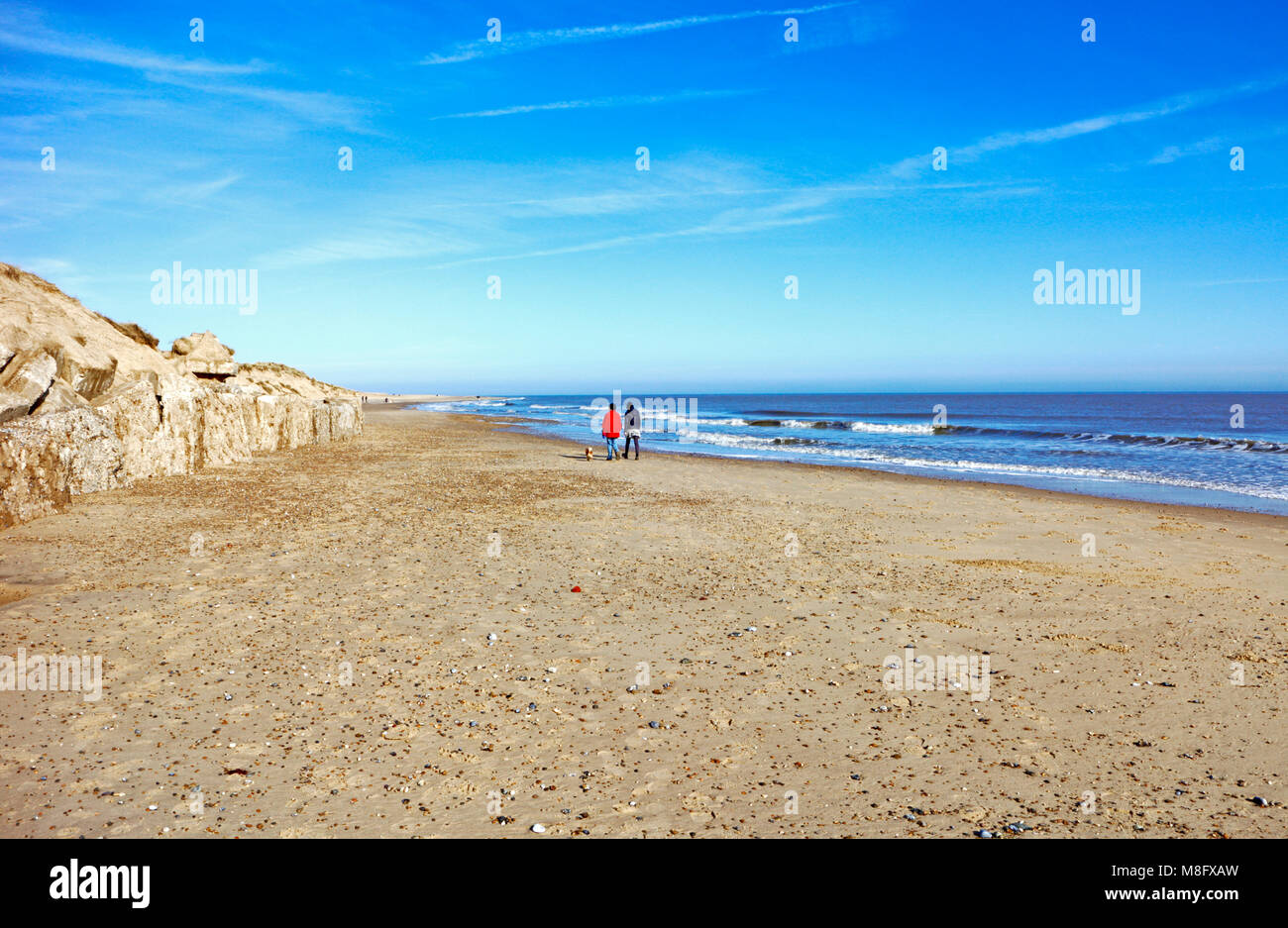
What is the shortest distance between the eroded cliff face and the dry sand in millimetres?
985

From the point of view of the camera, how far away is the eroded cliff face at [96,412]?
444 inches

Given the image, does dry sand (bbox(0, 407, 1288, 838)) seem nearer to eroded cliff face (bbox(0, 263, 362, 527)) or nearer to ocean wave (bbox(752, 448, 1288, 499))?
eroded cliff face (bbox(0, 263, 362, 527))

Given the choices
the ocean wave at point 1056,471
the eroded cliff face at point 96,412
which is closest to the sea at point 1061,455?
the ocean wave at point 1056,471

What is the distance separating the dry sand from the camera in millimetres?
4160

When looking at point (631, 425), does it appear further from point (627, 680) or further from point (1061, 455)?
point (627, 680)

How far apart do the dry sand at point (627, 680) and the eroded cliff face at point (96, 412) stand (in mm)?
985

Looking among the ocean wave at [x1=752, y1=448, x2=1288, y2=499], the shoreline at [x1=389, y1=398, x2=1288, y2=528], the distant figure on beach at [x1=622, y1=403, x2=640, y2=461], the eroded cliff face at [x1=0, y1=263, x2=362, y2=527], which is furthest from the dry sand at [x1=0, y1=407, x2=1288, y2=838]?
the distant figure on beach at [x1=622, y1=403, x2=640, y2=461]

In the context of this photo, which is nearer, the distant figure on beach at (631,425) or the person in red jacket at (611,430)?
the person in red jacket at (611,430)

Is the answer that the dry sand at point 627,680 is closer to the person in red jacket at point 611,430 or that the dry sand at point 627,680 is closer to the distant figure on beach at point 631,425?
the person in red jacket at point 611,430

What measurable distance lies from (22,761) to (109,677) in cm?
131

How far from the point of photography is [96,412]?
525 inches

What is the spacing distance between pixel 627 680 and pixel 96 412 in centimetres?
1287
